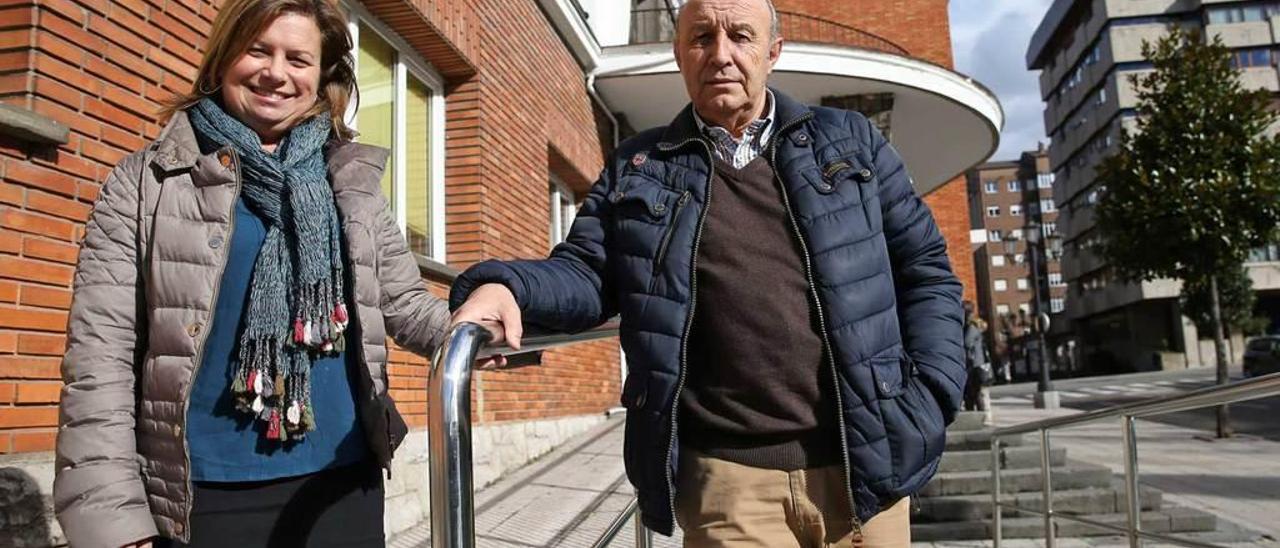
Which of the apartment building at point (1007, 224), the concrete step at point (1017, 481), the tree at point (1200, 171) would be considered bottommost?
the concrete step at point (1017, 481)

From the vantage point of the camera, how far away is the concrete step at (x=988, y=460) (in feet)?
25.8

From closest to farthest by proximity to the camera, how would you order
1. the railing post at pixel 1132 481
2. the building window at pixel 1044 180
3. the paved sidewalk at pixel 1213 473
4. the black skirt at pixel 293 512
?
the black skirt at pixel 293 512, the paved sidewalk at pixel 1213 473, the railing post at pixel 1132 481, the building window at pixel 1044 180

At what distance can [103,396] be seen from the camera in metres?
1.56

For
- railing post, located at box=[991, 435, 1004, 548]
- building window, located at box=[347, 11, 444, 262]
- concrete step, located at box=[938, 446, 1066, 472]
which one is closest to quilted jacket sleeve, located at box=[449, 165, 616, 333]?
building window, located at box=[347, 11, 444, 262]

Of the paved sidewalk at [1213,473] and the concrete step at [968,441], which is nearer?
the paved sidewalk at [1213,473]

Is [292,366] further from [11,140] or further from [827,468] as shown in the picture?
[11,140]

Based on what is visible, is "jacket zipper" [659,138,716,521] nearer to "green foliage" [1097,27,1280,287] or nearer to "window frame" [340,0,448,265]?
"window frame" [340,0,448,265]

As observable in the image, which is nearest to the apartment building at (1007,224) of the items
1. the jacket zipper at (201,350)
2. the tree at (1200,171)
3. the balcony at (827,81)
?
the tree at (1200,171)

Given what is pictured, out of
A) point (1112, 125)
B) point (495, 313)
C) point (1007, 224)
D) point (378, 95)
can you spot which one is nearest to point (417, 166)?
point (378, 95)

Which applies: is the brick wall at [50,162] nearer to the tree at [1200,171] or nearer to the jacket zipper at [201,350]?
the jacket zipper at [201,350]

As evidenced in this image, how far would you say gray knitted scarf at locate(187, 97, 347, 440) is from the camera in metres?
1.68

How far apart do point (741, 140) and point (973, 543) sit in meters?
5.83

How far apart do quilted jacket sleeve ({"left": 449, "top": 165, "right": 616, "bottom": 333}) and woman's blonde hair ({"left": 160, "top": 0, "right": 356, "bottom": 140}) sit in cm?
58

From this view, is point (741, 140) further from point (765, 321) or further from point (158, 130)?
point (158, 130)
